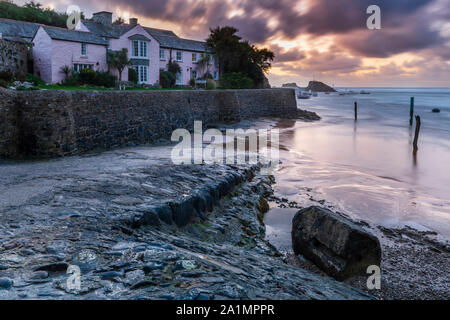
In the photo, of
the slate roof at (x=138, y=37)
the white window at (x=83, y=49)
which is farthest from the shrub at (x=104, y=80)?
the slate roof at (x=138, y=37)

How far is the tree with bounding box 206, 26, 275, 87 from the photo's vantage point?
153 ft

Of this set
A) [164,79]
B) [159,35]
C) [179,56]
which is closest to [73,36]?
[164,79]

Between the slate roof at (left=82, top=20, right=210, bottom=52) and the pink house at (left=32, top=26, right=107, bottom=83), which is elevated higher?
the slate roof at (left=82, top=20, right=210, bottom=52)

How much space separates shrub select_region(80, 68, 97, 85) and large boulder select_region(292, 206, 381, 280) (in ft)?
82.3

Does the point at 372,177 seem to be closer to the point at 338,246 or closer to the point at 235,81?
the point at 338,246

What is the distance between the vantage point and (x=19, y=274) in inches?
170

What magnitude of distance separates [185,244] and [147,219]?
1098mm

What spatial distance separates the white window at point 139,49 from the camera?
35816 millimetres

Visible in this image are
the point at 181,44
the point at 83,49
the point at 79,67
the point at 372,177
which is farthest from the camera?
the point at 181,44

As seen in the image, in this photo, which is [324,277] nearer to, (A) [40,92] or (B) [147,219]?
(B) [147,219]

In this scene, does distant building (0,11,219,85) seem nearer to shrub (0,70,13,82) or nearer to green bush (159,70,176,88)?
green bush (159,70,176,88)

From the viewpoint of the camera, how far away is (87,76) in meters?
28.2

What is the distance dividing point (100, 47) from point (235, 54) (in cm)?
1990

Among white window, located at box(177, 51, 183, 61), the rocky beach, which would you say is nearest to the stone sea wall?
the rocky beach
